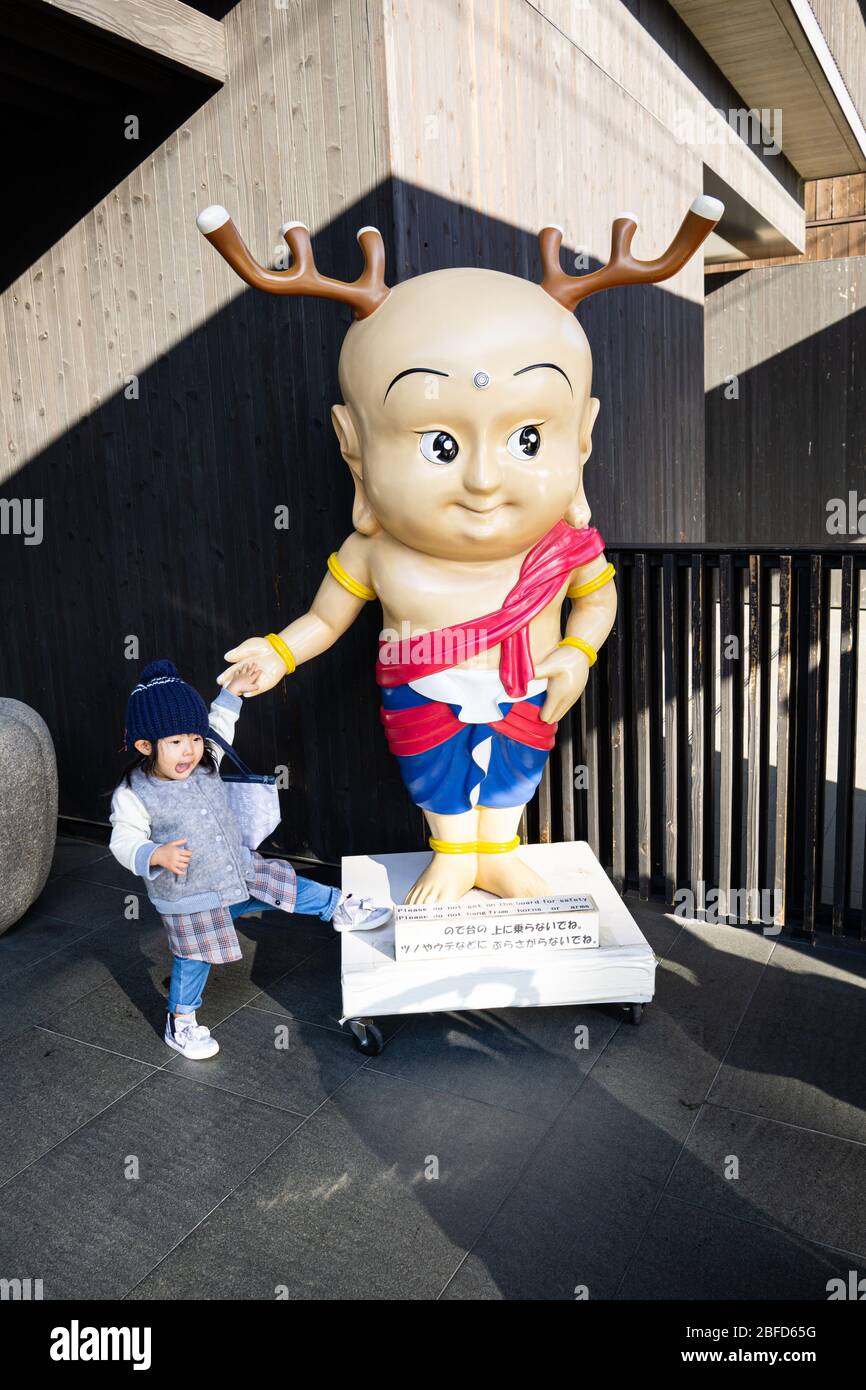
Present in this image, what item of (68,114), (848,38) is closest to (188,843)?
(68,114)

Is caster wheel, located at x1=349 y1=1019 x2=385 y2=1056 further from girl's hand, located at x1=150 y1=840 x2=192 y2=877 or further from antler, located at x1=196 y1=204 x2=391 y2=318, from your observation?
antler, located at x1=196 y1=204 x2=391 y2=318

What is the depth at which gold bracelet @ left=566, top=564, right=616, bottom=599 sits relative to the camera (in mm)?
3461

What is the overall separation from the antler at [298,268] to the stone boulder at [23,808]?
77.2 inches

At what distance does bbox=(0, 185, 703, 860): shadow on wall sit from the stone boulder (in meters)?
0.78

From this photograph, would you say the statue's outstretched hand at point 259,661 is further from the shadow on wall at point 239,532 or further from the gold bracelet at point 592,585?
the gold bracelet at point 592,585

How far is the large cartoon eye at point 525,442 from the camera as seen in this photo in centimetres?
306

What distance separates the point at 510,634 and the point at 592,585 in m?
0.37

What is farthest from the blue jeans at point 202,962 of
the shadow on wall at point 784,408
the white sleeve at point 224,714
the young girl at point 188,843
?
the shadow on wall at point 784,408

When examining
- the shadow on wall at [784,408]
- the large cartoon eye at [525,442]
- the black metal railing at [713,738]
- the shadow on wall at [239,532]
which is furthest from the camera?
the shadow on wall at [784,408]

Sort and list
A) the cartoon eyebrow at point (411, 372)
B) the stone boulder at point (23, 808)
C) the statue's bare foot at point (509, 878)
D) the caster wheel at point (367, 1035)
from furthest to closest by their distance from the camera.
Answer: the stone boulder at point (23, 808) < the statue's bare foot at point (509, 878) < the caster wheel at point (367, 1035) < the cartoon eyebrow at point (411, 372)

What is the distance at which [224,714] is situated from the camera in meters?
3.34

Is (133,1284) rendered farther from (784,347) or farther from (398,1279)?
(784,347)

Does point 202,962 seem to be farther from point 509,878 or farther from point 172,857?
point 509,878

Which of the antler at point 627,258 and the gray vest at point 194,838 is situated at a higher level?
the antler at point 627,258
